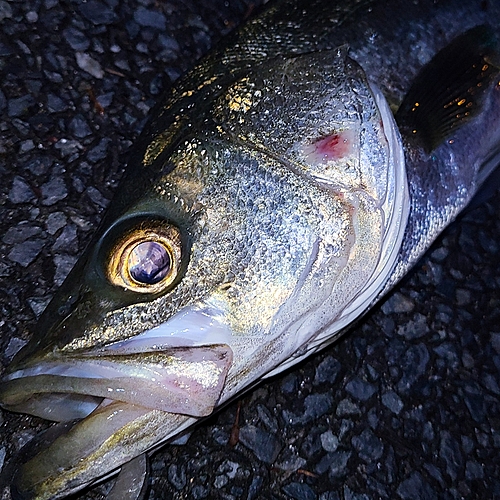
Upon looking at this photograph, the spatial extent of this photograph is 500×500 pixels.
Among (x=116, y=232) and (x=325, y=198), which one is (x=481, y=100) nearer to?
(x=325, y=198)

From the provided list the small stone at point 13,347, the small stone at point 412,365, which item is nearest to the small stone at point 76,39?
the small stone at point 13,347

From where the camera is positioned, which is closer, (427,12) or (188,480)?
(188,480)

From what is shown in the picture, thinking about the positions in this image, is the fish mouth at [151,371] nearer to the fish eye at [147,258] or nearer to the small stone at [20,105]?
the fish eye at [147,258]

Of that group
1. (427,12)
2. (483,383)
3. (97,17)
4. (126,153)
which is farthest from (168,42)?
(483,383)

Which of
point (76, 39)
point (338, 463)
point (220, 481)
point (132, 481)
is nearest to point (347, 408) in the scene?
point (338, 463)

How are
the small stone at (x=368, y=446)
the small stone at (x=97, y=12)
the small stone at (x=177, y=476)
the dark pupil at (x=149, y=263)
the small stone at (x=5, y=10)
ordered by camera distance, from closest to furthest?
the dark pupil at (x=149, y=263)
the small stone at (x=177, y=476)
the small stone at (x=368, y=446)
the small stone at (x=5, y=10)
the small stone at (x=97, y=12)

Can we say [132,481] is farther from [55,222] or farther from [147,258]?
[55,222]

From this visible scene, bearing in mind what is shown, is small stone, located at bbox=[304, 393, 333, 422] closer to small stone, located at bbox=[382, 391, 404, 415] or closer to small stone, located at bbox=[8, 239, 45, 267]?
small stone, located at bbox=[382, 391, 404, 415]

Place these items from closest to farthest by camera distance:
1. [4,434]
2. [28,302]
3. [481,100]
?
1. [4,434]
2. [28,302]
3. [481,100]
